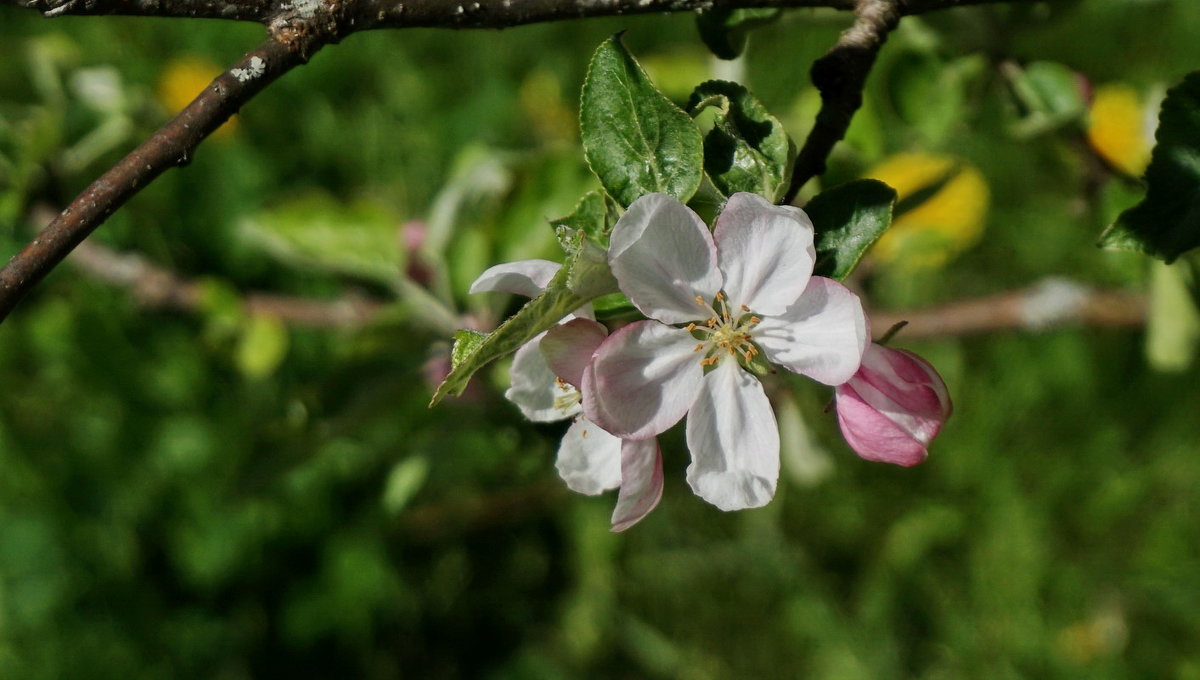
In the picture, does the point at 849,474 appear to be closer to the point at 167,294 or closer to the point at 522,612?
the point at 522,612

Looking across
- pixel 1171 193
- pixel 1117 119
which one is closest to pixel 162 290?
pixel 1171 193

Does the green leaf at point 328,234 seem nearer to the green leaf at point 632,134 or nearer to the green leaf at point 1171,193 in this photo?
the green leaf at point 632,134

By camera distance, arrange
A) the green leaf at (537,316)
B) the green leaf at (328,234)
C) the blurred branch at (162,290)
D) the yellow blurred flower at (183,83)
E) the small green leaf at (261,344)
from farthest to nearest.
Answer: the yellow blurred flower at (183,83), the blurred branch at (162,290), the small green leaf at (261,344), the green leaf at (328,234), the green leaf at (537,316)

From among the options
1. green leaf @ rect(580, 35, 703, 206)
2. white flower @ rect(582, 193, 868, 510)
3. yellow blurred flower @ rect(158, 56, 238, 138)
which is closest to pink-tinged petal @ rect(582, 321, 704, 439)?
white flower @ rect(582, 193, 868, 510)

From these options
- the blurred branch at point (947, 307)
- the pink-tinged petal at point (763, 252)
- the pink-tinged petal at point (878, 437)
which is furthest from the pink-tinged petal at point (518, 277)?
the blurred branch at point (947, 307)

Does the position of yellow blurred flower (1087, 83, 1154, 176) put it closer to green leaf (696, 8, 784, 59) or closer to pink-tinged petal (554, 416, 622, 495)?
green leaf (696, 8, 784, 59)

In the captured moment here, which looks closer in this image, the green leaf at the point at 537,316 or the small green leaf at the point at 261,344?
the green leaf at the point at 537,316

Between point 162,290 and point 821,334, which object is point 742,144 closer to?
point 821,334
